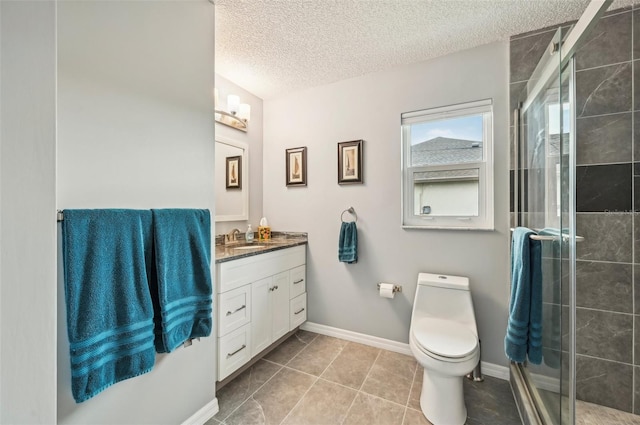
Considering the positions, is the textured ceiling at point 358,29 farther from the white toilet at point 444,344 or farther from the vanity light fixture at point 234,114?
the white toilet at point 444,344

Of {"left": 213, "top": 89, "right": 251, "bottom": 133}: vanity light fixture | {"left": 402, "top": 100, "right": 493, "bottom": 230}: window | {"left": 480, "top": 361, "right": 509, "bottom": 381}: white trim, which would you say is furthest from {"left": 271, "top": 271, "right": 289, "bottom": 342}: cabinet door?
{"left": 480, "top": 361, "right": 509, "bottom": 381}: white trim

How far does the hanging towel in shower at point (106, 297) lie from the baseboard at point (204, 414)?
1.82ft

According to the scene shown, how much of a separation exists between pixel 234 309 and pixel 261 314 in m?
0.30

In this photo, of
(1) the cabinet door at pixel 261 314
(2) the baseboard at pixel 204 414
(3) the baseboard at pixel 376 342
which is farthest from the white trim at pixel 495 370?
(2) the baseboard at pixel 204 414

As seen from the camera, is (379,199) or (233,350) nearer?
(233,350)

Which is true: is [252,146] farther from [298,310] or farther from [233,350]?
[233,350]

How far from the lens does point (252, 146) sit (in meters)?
2.58

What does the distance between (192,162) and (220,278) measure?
2.31 feet

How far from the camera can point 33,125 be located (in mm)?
426

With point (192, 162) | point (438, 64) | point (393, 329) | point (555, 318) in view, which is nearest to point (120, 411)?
point (192, 162)

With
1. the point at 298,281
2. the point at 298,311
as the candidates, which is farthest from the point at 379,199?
the point at 298,311

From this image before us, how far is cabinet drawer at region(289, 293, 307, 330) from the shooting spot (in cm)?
228

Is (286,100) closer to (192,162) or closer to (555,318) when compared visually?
(192,162)

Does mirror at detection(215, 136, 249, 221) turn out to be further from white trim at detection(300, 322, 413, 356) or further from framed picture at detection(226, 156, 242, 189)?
white trim at detection(300, 322, 413, 356)
